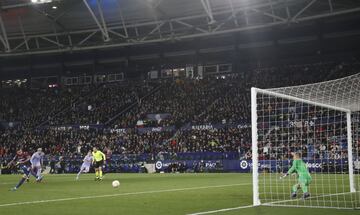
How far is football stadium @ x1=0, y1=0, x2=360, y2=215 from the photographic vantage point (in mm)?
31688

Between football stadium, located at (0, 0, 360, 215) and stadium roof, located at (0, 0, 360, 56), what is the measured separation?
117 millimetres

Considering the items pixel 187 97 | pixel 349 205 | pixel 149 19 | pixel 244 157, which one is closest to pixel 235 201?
pixel 349 205

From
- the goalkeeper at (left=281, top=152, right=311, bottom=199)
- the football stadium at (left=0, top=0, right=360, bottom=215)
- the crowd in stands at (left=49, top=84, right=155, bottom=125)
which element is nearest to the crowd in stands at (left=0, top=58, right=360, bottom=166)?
the crowd in stands at (left=49, top=84, right=155, bottom=125)

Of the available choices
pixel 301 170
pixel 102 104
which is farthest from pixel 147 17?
pixel 301 170

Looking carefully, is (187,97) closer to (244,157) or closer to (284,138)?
(244,157)

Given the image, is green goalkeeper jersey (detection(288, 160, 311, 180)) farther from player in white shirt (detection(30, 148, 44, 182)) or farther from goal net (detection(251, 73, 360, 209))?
player in white shirt (detection(30, 148, 44, 182))

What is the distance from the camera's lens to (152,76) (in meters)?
57.7

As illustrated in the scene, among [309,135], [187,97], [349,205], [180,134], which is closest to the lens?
[349,205]

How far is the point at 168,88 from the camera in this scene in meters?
54.1

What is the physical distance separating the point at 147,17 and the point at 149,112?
39.9 feet

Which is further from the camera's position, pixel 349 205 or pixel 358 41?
pixel 358 41

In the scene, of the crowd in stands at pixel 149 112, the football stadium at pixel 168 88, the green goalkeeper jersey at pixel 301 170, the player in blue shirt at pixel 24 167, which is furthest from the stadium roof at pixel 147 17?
the green goalkeeper jersey at pixel 301 170

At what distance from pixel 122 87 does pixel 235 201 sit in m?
42.9

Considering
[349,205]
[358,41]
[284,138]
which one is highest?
[358,41]
